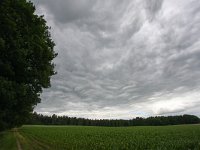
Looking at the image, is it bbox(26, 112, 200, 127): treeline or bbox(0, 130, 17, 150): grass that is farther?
bbox(26, 112, 200, 127): treeline

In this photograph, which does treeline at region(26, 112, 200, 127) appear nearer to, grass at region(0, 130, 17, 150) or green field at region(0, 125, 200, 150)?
green field at region(0, 125, 200, 150)

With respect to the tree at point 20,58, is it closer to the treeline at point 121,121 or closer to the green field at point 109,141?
the green field at point 109,141

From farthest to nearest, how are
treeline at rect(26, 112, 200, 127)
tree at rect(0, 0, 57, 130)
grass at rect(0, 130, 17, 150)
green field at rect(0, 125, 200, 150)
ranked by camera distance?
treeline at rect(26, 112, 200, 127)
green field at rect(0, 125, 200, 150)
grass at rect(0, 130, 17, 150)
tree at rect(0, 0, 57, 130)

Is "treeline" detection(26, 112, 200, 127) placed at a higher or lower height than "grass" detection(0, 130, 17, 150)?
higher

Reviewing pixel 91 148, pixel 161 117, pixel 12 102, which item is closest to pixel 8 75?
pixel 12 102

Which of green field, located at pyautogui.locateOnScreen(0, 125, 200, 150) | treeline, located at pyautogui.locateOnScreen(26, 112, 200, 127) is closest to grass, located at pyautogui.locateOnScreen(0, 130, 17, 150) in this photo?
green field, located at pyautogui.locateOnScreen(0, 125, 200, 150)

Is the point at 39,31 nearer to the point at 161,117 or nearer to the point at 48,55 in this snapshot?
the point at 48,55

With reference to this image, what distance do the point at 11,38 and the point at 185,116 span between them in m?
136

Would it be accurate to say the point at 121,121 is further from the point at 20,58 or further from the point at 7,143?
the point at 20,58

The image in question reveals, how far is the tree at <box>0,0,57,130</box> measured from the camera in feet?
75.5

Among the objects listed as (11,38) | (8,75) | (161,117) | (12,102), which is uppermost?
(161,117)

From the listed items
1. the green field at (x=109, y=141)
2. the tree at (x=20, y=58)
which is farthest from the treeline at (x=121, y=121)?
the tree at (x=20, y=58)

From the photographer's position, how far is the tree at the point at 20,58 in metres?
23.0

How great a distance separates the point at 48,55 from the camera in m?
28.1
